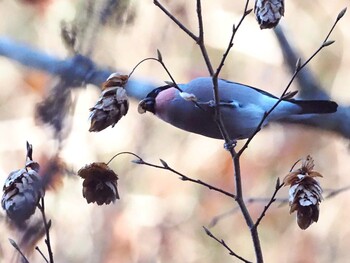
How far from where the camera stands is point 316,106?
109 centimetres

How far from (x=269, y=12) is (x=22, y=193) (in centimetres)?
32

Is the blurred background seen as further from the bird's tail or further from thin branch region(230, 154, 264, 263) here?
thin branch region(230, 154, 264, 263)

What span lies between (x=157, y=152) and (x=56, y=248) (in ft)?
1.40

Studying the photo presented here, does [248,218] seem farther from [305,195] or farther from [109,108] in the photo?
[109,108]

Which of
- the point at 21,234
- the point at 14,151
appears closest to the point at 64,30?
the point at 21,234

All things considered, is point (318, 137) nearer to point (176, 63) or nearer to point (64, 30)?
point (176, 63)

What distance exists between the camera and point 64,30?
83 centimetres

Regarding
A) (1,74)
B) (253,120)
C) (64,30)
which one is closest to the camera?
(64,30)

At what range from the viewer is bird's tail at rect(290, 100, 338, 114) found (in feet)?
3.53

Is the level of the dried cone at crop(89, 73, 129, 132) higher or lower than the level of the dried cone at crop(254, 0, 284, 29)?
lower

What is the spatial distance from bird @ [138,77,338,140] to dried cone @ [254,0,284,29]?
0.21 meters

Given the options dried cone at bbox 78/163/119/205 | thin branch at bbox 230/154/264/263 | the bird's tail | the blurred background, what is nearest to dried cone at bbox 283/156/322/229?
thin branch at bbox 230/154/264/263

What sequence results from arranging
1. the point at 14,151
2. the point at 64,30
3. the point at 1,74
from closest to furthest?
the point at 64,30
the point at 14,151
the point at 1,74

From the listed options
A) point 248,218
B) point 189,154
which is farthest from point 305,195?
point 189,154
